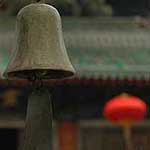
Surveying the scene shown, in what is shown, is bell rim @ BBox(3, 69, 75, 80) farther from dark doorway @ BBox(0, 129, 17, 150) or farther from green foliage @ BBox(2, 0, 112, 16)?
green foliage @ BBox(2, 0, 112, 16)

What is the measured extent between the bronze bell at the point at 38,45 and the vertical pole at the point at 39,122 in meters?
0.15

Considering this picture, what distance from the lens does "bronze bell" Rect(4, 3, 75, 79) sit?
295 cm

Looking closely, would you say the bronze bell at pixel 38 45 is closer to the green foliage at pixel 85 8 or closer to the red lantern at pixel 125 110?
the red lantern at pixel 125 110

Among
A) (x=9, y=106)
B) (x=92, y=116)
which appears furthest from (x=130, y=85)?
(x=9, y=106)

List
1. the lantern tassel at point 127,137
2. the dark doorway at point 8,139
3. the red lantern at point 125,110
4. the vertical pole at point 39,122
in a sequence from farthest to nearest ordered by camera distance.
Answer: the dark doorway at point 8,139, the lantern tassel at point 127,137, the red lantern at point 125,110, the vertical pole at point 39,122

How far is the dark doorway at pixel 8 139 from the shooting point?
955 cm

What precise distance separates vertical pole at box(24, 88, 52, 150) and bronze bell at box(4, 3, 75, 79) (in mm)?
147

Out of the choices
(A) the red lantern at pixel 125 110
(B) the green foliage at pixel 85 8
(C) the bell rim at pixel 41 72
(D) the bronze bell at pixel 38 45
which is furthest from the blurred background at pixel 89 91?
(D) the bronze bell at pixel 38 45

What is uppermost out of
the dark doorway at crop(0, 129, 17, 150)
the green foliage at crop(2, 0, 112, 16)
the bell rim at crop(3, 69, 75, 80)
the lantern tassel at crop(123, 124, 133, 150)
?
the bell rim at crop(3, 69, 75, 80)

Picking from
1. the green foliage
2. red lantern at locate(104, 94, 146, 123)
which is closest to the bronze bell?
red lantern at locate(104, 94, 146, 123)

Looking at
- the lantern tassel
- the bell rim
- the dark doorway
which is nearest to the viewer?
the bell rim

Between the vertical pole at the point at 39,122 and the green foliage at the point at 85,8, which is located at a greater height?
the vertical pole at the point at 39,122

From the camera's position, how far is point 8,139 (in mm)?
9805

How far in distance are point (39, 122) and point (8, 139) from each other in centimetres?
699
